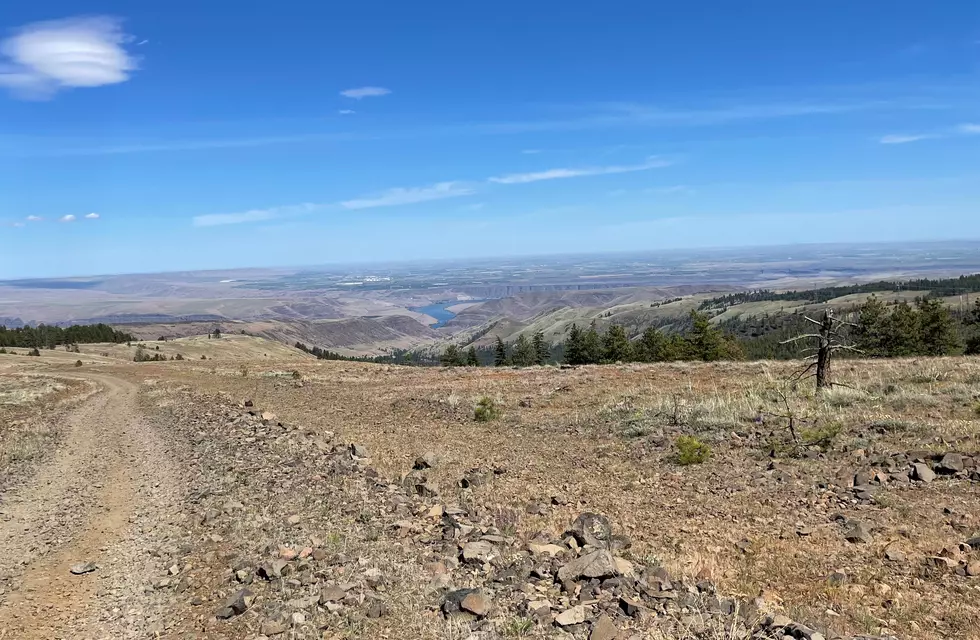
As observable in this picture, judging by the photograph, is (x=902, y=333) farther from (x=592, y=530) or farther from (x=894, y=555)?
(x=592, y=530)

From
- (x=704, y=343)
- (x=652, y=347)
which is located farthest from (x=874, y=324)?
(x=652, y=347)

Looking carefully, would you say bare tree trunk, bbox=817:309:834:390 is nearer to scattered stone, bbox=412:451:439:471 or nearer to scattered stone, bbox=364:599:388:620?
scattered stone, bbox=412:451:439:471

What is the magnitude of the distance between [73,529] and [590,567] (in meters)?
9.24

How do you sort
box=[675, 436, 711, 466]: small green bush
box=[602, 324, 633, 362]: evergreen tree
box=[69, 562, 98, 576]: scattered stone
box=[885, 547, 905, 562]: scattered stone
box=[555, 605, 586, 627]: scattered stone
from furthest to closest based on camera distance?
box=[602, 324, 633, 362]: evergreen tree
box=[675, 436, 711, 466]: small green bush
box=[69, 562, 98, 576]: scattered stone
box=[885, 547, 905, 562]: scattered stone
box=[555, 605, 586, 627]: scattered stone

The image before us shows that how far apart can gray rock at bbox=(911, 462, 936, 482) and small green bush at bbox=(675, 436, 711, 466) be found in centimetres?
398

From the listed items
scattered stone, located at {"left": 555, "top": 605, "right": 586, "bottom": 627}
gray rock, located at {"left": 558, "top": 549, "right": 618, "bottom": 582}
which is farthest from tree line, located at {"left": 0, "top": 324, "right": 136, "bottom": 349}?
scattered stone, located at {"left": 555, "top": 605, "right": 586, "bottom": 627}

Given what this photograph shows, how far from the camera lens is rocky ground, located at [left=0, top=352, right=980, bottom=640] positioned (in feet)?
21.9

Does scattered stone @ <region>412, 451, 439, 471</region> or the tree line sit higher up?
scattered stone @ <region>412, 451, 439, 471</region>

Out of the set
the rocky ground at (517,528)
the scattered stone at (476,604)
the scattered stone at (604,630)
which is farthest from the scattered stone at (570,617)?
the scattered stone at (476,604)

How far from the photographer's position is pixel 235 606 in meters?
6.96

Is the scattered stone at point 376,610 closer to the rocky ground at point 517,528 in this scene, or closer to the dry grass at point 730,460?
the rocky ground at point 517,528

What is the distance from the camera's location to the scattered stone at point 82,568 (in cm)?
819

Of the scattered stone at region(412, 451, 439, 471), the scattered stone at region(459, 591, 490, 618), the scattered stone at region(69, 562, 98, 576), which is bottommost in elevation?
the scattered stone at region(412, 451, 439, 471)

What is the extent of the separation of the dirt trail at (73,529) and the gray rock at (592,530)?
20.9ft
